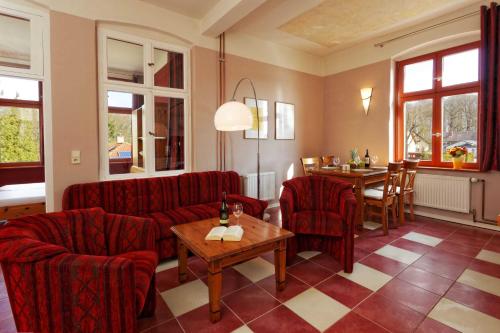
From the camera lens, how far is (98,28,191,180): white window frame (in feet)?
9.95

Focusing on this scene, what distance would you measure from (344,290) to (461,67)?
12.6 ft

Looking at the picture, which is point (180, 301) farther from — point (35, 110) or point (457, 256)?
point (35, 110)

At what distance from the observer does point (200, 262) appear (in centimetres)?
265

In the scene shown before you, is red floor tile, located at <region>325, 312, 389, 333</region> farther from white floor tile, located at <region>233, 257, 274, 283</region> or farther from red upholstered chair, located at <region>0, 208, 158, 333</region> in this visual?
red upholstered chair, located at <region>0, 208, 158, 333</region>

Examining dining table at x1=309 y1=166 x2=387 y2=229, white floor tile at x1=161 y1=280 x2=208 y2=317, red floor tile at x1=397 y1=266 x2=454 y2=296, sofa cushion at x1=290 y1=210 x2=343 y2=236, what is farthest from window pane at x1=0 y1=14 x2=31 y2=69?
red floor tile at x1=397 y1=266 x2=454 y2=296

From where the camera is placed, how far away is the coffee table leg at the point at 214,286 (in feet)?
5.56

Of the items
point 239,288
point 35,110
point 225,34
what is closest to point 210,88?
point 225,34

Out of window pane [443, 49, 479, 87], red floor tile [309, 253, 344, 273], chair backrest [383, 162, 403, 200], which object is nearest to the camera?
red floor tile [309, 253, 344, 273]

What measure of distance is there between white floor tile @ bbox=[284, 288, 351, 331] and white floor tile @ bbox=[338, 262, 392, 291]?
1.37ft

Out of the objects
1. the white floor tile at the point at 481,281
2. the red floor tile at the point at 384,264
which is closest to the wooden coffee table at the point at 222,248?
the red floor tile at the point at 384,264

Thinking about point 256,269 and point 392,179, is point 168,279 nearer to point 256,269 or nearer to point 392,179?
point 256,269

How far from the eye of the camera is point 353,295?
6.69ft

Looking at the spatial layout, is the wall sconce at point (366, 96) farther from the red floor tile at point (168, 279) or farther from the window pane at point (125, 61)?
the red floor tile at point (168, 279)

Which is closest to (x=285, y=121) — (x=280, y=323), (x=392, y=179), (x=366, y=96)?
(x=366, y=96)
